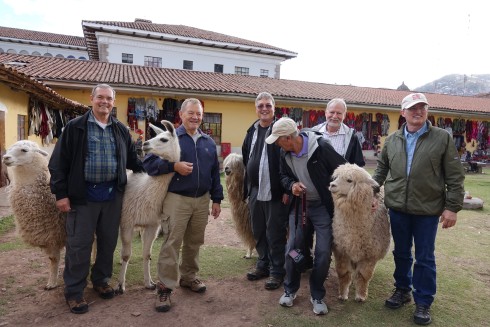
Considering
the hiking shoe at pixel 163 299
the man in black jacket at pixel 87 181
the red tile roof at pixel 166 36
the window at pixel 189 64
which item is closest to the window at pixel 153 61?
the red tile roof at pixel 166 36

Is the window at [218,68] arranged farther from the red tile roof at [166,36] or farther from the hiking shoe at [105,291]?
the hiking shoe at [105,291]

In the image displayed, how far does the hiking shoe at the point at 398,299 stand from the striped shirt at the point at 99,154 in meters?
2.95

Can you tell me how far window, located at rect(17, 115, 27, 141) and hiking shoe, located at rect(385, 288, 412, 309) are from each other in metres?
7.57

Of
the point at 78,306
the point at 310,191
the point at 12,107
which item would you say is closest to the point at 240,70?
the point at 12,107

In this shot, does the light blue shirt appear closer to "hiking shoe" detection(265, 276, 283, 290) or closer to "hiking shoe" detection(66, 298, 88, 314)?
"hiking shoe" detection(265, 276, 283, 290)

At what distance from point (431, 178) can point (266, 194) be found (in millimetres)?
1538

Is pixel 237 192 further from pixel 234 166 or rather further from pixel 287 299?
pixel 287 299

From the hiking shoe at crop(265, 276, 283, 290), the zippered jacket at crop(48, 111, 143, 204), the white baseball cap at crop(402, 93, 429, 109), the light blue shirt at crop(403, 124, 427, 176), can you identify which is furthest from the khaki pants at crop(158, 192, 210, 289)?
the white baseball cap at crop(402, 93, 429, 109)

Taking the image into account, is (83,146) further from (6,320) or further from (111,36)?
(111,36)

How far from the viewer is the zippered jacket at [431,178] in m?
3.10

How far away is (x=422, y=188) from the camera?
3.19 meters

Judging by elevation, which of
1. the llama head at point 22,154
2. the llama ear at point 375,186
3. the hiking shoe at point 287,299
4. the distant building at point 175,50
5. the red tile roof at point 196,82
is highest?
the distant building at point 175,50

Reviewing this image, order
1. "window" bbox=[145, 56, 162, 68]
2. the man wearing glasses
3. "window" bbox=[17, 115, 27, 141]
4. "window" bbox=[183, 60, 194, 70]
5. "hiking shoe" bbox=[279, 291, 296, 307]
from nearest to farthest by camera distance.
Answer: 1. "hiking shoe" bbox=[279, 291, 296, 307]
2. the man wearing glasses
3. "window" bbox=[17, 115, 27, 141]
4. "window" bbox=[145, 56, 162, 68]
5. "window" bbox=[183, 60, 194, 70]

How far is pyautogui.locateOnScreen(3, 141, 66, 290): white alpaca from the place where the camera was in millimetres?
3656
